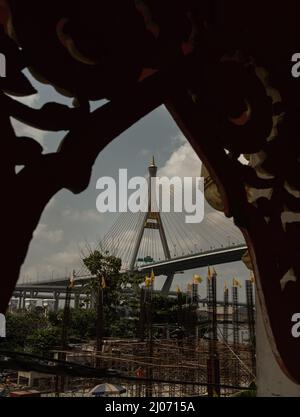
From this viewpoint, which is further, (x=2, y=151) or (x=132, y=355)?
(x=132, y=355)

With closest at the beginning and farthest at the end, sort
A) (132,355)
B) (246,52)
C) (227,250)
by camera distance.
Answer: (246,52) → (132,355) → (227,250)

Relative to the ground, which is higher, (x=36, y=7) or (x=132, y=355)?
(x=36, y=7)

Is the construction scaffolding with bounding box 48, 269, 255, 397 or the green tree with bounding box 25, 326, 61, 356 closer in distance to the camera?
the construction scaffolding with bounding box 48, 269, 255, 397

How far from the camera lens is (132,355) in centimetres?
1695

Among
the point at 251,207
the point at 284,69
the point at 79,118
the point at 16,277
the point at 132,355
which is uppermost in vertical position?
the point at 284,69

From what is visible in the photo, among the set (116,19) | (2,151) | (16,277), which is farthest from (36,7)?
→ (16,277)

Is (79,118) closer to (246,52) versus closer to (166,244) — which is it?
(246,52)

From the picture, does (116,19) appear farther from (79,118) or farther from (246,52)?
(246,52)

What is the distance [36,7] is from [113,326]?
2410cm

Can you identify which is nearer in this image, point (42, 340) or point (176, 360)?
point (176, 360)

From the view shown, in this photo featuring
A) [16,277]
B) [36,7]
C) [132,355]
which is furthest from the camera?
[132,355]

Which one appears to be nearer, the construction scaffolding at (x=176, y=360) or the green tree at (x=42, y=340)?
the construction scaffolding at (x=176, y=360)

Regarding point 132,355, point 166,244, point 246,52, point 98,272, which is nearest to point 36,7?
point 246,52
